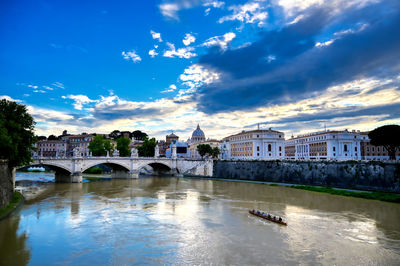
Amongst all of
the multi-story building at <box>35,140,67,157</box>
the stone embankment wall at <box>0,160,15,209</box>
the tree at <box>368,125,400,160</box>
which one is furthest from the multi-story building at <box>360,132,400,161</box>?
the multi-story building at <box>35,140,67,157</box>

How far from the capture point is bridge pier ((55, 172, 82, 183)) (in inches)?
1786

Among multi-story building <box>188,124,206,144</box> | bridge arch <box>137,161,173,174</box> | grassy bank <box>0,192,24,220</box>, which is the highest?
multi-story building <box>188,124,206,144</box>

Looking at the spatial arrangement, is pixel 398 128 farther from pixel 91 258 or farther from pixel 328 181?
pixel 91 258

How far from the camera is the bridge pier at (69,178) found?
45375 millimetres

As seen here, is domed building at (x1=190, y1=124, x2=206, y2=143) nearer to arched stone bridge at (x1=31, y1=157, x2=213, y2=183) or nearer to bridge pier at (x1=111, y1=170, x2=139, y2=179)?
arched stone bridge at (x1=31, y1=157, x2=213, y2=183)

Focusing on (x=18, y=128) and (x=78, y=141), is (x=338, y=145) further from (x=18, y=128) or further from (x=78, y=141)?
(x=78, y=141)

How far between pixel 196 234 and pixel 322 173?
30.4 metres

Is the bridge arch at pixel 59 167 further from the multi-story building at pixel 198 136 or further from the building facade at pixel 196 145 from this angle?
the multi-story building at pixel 198 136

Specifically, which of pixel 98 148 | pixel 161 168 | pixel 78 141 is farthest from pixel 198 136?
pixel 98 148

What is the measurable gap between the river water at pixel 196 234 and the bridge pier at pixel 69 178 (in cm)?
1921

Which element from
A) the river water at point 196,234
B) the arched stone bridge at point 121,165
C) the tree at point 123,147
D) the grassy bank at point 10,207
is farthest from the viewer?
the tree at point 123,147

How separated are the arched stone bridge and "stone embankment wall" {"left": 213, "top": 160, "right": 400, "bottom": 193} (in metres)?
5.52

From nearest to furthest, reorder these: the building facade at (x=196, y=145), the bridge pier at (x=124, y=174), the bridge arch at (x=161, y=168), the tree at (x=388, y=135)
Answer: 1. the tree at (x=388, y=135)
2. the bridge pier at (x=124, y=174)
3. the bridge arch at (x=161, y=168)
4. the building facade at (x=196, y=145)

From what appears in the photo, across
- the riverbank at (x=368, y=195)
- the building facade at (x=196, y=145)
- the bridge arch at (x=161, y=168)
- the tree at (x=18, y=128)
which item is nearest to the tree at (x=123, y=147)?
the bridge arch at (x=161, y=168)
